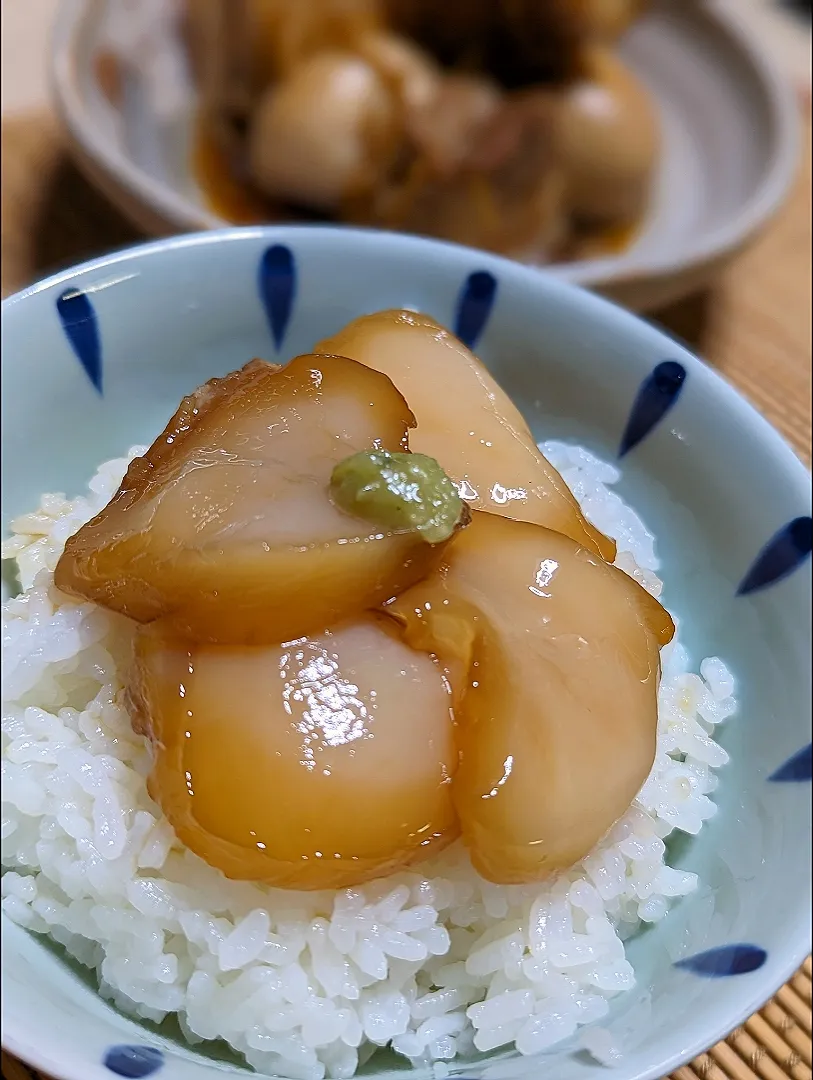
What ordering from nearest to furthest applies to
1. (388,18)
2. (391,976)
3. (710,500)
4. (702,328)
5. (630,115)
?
(391,976) < (710,500) < (702,328) < (630,115) < (388,18)

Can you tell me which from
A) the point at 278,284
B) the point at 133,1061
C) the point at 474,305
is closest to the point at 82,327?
the point at 278,284

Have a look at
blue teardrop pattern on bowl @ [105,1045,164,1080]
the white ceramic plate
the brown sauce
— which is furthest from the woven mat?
blue teardrop pattern on bowl @ [105,1045,164,1080]

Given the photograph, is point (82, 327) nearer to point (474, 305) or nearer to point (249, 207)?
point (474, 305)

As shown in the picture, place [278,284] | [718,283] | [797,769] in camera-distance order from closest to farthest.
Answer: [797,769] < [278,284] < [718,283]

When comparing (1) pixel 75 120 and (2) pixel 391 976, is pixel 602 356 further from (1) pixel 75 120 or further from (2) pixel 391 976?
(1) pixel 75 120

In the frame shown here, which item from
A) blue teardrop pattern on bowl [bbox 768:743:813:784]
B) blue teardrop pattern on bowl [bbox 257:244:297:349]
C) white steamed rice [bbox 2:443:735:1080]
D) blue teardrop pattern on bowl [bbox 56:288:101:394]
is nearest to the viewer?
white steamed rice [bbox 2:443:735:1080]

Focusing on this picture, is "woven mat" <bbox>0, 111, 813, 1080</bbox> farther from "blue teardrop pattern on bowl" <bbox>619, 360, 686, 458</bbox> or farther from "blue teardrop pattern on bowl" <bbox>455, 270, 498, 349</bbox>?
"blue teardrop pattern on bowl" <bbox>455, 270, 498, 349</bbox>

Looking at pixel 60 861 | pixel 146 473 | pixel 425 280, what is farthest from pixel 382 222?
pixel 60 861
